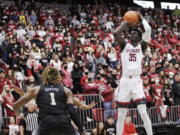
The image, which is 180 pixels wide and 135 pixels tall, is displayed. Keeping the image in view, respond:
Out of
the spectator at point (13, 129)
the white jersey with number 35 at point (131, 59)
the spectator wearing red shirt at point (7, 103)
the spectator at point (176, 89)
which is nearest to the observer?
the white jersey with number 35 at point (131, 59)

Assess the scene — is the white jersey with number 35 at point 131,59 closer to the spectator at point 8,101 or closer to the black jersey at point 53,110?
the black jersey at point 53,110

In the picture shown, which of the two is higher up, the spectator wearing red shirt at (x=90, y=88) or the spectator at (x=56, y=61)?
the spectator at (x=56, y=61)

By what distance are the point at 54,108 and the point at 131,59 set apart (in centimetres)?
297

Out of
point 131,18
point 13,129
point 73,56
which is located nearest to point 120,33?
point 131,18

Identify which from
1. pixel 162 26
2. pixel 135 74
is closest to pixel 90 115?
pixel 135 74

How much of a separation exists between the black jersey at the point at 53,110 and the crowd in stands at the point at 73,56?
7185mm

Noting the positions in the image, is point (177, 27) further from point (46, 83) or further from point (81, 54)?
point (46, 83)

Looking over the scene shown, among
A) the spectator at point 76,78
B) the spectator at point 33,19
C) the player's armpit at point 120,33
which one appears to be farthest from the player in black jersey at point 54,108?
the spectator at point 33,19

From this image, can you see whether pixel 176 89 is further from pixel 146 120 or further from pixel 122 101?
pixel 146 120

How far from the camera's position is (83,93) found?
58.1 feet

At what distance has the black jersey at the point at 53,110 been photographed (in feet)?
25.3

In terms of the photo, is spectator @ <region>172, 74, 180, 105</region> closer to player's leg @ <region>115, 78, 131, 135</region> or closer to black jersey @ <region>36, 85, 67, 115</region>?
player's leg @ <region>115, 78, 131, 135</region>

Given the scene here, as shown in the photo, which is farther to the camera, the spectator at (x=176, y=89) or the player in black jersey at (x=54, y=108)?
the spectator at (x=176, y=89)

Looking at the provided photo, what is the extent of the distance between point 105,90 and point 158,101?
2463mm
